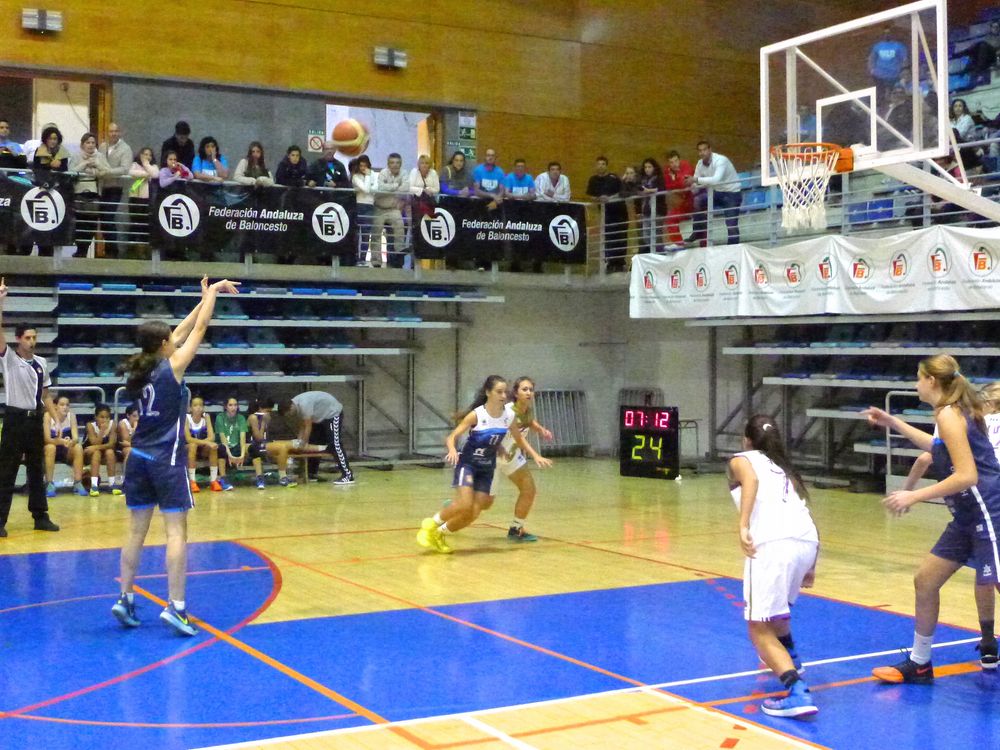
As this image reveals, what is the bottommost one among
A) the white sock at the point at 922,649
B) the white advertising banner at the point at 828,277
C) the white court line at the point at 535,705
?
the white court line at the point at 535,705

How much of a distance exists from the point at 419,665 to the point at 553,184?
15.0 meters

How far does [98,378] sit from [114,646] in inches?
415

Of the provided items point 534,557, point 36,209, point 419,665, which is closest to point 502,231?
point 36,209

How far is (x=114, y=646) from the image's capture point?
298 inches

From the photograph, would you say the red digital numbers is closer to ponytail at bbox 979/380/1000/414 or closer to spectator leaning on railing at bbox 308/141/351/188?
spectator leaning on railing at bbox 308/141/351/188

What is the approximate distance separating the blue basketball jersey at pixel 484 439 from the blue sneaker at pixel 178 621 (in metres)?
3.75

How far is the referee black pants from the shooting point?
1216 cm

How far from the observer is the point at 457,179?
67.2 ft

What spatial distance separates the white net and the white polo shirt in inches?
305

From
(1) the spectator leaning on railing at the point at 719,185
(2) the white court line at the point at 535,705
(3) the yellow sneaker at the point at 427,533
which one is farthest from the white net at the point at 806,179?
(1) the spectator leaning on railing at the point at 719,185

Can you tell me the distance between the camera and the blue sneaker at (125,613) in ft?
26.2

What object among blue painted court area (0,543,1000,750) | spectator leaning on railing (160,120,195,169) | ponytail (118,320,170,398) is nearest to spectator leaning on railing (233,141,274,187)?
spectator leaning on railing (160,120,195,169)

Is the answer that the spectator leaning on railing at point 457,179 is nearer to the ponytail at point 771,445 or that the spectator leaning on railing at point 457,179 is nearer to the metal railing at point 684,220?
the metal railing at point 684,220

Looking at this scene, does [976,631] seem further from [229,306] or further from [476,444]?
[229,306]
